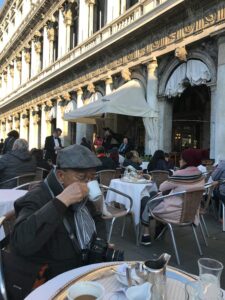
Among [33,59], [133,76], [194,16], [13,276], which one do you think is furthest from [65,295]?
[33,59]

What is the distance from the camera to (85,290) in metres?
1.37

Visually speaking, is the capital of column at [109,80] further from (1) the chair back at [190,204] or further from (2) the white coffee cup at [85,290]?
(2) the white coffee cup at [85,290]

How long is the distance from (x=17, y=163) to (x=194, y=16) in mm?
7516

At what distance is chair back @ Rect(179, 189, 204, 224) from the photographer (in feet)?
13.4

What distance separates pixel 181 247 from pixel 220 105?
17.9 feet

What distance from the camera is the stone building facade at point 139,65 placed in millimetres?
9758

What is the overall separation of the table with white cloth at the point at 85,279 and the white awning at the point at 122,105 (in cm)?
790

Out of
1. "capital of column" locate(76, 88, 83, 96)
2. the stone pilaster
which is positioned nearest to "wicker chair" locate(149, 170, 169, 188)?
the stone pilaster

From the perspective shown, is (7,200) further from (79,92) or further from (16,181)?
(79,92)

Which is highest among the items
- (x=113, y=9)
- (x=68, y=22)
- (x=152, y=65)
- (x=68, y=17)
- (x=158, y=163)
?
(x=68, y=17)

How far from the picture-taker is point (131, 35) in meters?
12.8

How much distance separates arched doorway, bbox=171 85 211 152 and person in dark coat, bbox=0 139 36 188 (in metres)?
8.61

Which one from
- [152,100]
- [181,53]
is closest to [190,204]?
[181,53]

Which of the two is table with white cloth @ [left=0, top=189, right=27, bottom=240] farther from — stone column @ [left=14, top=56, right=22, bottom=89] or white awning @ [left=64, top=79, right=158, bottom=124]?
stone column @ [left=14, top=56, right=22, bottom=89]
